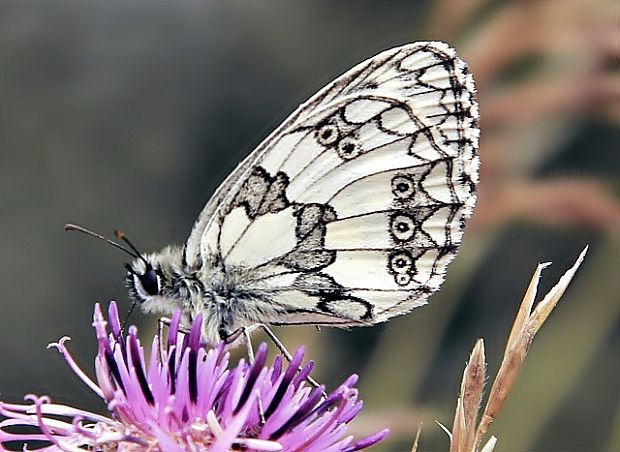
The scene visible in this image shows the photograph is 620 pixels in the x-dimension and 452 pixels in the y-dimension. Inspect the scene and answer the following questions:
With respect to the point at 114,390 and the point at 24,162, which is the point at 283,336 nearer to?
the point at 114,390

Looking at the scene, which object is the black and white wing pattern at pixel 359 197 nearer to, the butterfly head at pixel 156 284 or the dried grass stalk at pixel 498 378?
the butterfly head at pixel 156 284

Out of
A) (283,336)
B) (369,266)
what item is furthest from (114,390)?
(283,336)

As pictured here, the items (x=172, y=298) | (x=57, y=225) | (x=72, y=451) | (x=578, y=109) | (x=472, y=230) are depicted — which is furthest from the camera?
(x=57, y=225)

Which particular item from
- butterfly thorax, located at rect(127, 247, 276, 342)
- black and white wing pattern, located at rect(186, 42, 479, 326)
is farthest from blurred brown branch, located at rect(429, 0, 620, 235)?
butterfly thorax, located at rect(127, 247, 276, 342)

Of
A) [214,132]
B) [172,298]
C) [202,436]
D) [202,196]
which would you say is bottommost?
[202,436]

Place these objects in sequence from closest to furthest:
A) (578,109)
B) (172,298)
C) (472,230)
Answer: (172,298) < (578,109) < (472,230)

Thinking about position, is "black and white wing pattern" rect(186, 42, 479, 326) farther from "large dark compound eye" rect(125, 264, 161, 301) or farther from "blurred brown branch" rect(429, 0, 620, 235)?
"blurred brown branch" rect(429, 0, 620, 235)

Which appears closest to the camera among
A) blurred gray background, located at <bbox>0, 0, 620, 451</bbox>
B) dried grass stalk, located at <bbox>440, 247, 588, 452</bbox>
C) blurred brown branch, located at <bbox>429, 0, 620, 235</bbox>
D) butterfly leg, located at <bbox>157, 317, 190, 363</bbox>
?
dried grass stalk, located at <bbox>440, 247, 588, 452</bbox>

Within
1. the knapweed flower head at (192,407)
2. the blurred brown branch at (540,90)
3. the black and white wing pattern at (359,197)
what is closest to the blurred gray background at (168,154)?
the blurred brown branch at (540,90)
